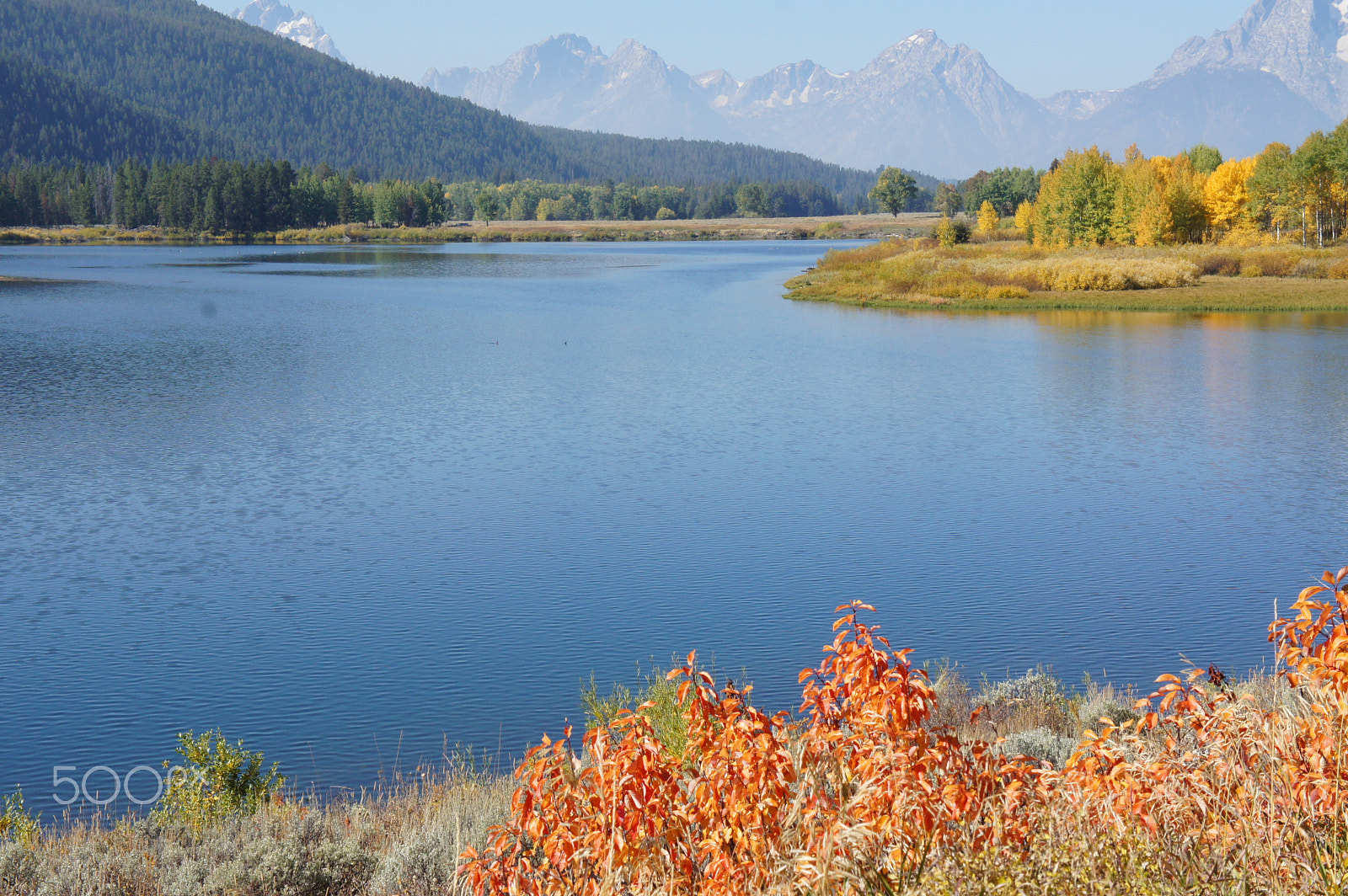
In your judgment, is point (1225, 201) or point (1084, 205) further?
point (1225, 201)

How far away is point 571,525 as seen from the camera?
1723cm

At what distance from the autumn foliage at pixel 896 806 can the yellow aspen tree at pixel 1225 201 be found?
92.5m

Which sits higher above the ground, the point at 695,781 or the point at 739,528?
the point at 695,781

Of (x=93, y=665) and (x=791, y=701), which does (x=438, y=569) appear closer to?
(x=93, y=665)

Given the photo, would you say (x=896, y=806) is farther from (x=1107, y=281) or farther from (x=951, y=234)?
(x=951, y=234)

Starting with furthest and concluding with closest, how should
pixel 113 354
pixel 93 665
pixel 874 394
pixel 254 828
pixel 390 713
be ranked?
pixel 113 354
pixel 874 394
pixel 93 665
pixel 390 713
pixel 254 828

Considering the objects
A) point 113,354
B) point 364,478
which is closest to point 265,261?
point 113,354

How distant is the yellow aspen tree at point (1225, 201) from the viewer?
8794 cm

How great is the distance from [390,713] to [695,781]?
651 centimetres

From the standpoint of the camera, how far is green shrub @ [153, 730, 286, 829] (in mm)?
8086

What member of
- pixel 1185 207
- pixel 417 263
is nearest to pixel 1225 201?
pixel 1185 207

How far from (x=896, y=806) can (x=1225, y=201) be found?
313ft

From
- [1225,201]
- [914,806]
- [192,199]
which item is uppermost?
[192,199]

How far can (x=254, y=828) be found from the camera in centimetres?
748
